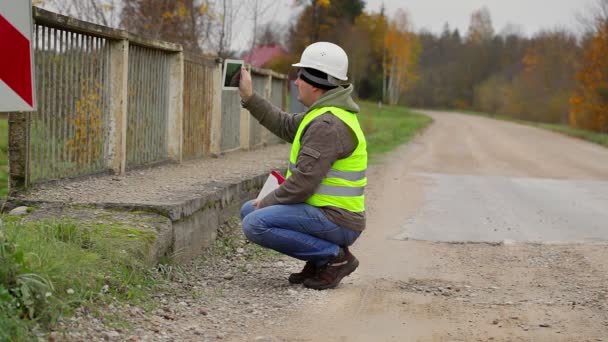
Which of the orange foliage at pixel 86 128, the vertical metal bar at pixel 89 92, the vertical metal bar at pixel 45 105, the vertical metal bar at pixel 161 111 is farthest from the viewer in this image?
the vertical metal bar at pixel 161 111

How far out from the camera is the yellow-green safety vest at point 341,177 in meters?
5.93

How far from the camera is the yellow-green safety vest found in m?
5.93

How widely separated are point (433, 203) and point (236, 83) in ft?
19.0

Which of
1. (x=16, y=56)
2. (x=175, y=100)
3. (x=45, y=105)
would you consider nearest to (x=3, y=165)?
(x=175, y=100)

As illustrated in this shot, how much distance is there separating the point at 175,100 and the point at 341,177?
542 centimetres

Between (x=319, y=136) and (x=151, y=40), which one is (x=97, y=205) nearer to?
(x=319, y=136)

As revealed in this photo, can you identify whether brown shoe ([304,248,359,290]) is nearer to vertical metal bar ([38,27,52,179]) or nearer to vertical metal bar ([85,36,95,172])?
vertical metal bar ([38,27,52,179])

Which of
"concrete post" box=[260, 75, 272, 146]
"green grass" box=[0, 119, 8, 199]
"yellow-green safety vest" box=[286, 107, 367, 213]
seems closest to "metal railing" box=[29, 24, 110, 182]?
"green grass" box=[0, 119, 8, 199]

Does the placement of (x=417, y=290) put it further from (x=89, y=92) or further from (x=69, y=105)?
(x=89, y=92)

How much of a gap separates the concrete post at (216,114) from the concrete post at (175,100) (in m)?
1.96

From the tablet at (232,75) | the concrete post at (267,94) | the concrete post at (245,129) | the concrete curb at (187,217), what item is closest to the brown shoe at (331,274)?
the concrete curb at (187,217)

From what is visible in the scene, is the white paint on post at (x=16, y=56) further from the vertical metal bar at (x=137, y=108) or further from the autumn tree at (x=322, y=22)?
the autumn tree at (x=322, y=22)

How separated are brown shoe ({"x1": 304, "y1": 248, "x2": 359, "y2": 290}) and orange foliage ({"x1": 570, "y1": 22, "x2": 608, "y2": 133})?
35.6 metres

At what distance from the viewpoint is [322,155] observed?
577 cm
